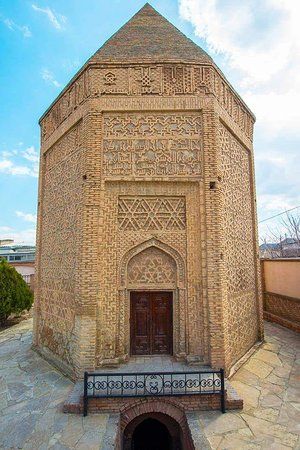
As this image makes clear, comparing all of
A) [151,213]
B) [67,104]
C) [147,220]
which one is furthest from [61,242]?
[67,104]

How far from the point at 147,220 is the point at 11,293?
703 centimetres

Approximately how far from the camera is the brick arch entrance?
4.36m

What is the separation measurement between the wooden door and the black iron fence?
0.94 m

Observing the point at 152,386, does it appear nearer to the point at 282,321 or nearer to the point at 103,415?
the point at 103,415

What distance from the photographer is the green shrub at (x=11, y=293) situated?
984cm

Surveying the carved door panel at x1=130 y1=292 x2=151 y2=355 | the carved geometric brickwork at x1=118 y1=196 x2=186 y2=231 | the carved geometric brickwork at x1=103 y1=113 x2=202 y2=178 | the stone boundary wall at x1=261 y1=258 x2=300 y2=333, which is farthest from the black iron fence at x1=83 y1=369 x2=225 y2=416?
the stone boundary wall at x1=261 y1=258 x2=300 y2=333

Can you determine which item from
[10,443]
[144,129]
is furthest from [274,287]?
[10,443]

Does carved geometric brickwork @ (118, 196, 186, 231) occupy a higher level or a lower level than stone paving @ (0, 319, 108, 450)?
higher

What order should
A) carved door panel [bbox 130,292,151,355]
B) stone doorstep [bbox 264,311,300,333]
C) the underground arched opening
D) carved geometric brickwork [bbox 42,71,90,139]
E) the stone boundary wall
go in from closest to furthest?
the underground arched opening
carved door panel [bbox 130,292,151,355]
carved geometric brickwork [bbox 42,71,90,139]
stone doorstep [bbox 264,311,300,333]
the stone boundary wall

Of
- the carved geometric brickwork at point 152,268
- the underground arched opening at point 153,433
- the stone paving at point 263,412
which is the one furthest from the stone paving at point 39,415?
the carved geometric brickwork at point 152,268

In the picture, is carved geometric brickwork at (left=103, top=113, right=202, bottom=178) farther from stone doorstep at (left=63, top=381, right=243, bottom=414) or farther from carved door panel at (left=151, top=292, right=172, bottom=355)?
stone doorstep at (left=63, top=381, right=243, bottom=414)

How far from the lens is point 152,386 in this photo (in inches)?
179

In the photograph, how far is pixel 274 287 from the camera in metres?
10.2

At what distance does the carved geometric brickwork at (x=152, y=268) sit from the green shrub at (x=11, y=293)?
253 inches
